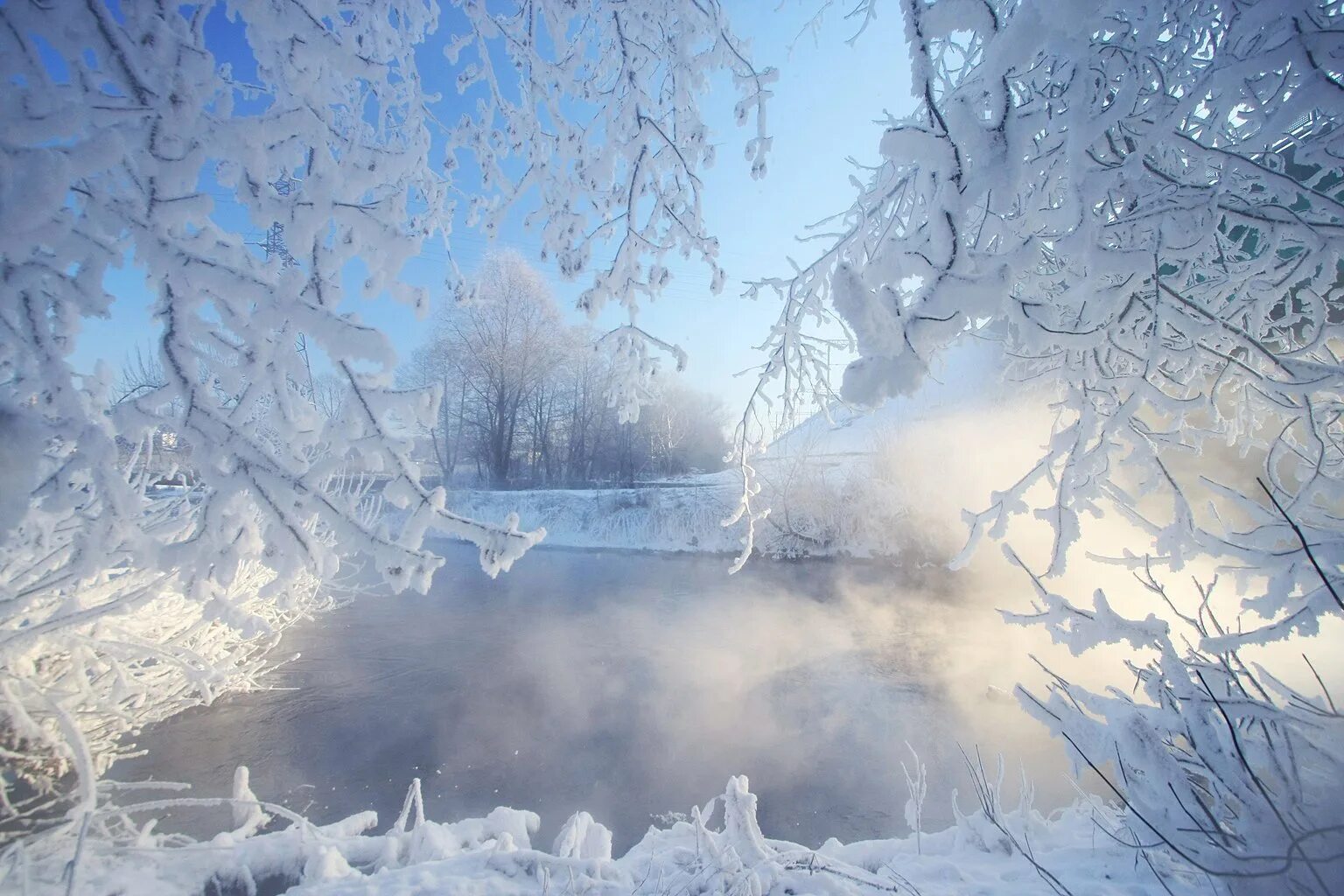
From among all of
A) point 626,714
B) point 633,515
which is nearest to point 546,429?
point 633,515

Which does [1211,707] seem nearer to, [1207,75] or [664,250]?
[1207,75]

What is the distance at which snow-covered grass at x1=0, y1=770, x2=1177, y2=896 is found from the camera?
7.75 ft

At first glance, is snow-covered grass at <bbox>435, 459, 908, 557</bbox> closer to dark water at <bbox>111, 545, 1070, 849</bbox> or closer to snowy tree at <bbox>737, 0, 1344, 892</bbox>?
dark water at <bbox>111, 545, 1070, 849</bbox>

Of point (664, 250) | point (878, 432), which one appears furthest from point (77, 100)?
point (878, 432)

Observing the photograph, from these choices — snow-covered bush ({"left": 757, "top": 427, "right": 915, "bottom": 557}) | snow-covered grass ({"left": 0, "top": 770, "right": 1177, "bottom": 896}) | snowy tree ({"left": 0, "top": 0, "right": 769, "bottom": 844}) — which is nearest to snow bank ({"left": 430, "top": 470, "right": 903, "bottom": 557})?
snow-covered bush ({"left": 757, "top": 427, "right": 915, "bottom": 557})

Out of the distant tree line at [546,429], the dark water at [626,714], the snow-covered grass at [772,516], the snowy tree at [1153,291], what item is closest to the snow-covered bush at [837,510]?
the snow-covered grass at [772,516]

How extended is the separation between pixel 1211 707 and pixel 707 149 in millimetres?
3148

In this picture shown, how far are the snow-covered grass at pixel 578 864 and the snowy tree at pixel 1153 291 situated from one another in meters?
0.71

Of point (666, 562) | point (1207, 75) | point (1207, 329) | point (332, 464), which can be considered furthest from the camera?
point (666, 562)

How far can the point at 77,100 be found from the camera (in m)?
0.98

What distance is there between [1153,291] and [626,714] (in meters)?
6.49

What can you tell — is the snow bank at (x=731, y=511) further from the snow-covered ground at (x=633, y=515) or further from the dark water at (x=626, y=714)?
the dark water at (x=626, y=714)

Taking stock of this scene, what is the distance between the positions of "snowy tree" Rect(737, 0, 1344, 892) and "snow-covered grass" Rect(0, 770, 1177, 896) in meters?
0.71

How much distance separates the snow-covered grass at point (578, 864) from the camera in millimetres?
2361
